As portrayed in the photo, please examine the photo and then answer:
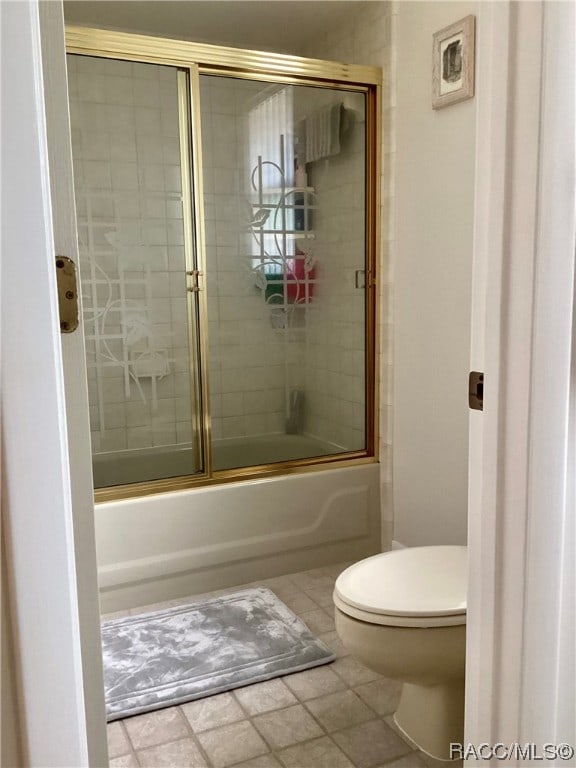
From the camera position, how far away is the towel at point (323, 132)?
272 centimetres

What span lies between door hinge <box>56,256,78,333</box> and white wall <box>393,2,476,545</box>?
64.3 inches

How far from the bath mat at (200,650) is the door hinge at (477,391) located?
1.22m

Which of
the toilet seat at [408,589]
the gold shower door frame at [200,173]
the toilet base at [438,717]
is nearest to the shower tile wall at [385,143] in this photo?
the gold shower door frame at [200,173]

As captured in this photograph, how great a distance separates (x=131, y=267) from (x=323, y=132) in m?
0.98

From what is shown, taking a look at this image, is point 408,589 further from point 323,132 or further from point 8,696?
point 323,132

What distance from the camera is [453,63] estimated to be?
2141 mm

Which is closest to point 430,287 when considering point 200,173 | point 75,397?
point 200,173

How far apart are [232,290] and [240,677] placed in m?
1.63

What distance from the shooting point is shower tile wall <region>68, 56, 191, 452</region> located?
272 centimetres

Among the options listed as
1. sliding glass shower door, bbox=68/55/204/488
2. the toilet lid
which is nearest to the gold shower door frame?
sliding glass shower door, bbox=68/55/204/488

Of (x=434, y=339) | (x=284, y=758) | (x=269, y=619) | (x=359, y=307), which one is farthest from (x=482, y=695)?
(x=359, y=307)

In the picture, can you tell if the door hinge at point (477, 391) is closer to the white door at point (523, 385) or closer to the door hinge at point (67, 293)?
the white door at point (523, 385)

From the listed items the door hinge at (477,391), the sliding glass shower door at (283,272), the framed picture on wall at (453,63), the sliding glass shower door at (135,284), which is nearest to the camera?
the door hinge at (477,391)

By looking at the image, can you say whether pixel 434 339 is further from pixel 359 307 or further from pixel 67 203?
pixel 67 203
